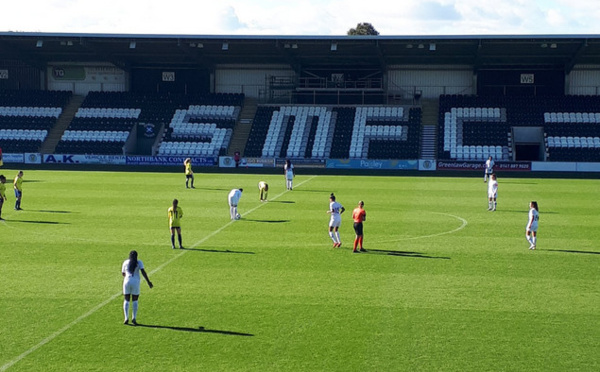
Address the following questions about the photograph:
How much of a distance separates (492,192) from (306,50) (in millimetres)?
34490

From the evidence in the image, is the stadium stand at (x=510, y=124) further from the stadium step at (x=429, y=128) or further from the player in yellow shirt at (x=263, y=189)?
the player in yellow shirt at (x=263, y=189)

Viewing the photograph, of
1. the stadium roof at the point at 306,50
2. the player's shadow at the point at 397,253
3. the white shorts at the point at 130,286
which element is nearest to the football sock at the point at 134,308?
the white shorts at the point at 130,286

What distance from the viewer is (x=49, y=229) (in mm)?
26031

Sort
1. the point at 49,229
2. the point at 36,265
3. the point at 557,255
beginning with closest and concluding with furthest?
the point at 36,265, the point at 557,255, the point at 49,229

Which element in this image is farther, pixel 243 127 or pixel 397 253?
pixel 243 127

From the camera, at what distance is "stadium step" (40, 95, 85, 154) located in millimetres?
61188

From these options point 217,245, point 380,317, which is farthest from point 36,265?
point 380,317

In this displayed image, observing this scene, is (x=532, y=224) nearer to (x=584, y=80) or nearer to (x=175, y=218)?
(x=175, y=218)

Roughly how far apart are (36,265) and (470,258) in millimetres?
12699

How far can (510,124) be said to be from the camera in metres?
59.1

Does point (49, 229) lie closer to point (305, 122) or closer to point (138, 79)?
point (305, 122)

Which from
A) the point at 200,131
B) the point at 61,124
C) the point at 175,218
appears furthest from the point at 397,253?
the point at 61,124

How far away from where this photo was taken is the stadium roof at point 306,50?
57300 mm

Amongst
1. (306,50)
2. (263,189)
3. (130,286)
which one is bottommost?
(130,286)
